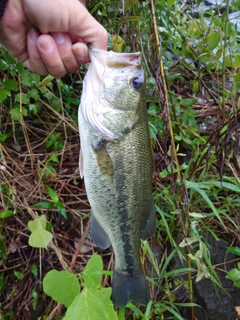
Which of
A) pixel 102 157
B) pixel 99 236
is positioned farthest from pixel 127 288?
pixel 102 157

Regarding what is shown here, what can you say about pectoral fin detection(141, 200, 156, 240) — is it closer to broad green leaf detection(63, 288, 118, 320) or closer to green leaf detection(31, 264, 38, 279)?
broad green leaf detection(63, 288, 118, 320)

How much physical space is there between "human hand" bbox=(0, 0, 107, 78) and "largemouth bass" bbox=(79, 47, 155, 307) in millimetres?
117

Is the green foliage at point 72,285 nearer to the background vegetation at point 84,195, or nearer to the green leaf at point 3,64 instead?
the background vegetation at point 84,195

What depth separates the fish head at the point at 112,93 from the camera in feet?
5.66

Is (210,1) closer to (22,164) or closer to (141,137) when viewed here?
(22,164)

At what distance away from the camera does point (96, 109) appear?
1.78 metres

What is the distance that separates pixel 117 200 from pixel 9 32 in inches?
40.5

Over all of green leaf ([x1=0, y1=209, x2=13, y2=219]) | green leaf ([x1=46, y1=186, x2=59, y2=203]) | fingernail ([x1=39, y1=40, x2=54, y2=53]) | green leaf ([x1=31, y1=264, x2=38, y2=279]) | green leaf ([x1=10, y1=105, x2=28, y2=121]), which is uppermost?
fingernail ([x1=39, y1=40, x2=54, y2=53])

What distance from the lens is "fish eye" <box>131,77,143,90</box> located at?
72.1 inches

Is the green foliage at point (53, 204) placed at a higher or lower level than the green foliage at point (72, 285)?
lower

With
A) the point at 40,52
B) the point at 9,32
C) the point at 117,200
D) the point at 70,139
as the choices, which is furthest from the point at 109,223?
the point at 70,139

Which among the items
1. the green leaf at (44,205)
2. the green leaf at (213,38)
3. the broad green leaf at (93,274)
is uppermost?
the green leaf at (213,38)

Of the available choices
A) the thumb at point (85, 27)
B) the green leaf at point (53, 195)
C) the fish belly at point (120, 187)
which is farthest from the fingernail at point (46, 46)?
the green leaf at point (53, 195)

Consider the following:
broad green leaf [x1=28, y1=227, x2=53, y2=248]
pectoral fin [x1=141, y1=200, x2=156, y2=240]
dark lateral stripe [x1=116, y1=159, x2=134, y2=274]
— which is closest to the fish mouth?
dark lateral stripe [x1=116, y1=159, x2=134, y2=274]
